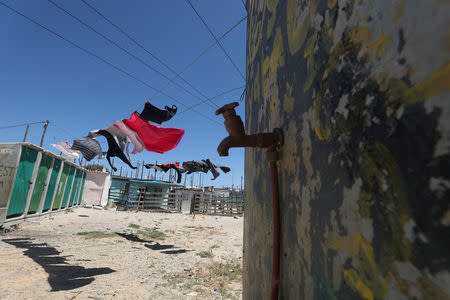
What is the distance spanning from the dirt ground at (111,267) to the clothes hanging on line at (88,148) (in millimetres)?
2798

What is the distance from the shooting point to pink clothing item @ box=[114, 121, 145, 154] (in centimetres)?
658

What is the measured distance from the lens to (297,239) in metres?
0.97

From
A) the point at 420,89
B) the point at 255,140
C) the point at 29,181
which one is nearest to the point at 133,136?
the point at 29,181

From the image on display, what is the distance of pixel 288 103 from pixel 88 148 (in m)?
9.10

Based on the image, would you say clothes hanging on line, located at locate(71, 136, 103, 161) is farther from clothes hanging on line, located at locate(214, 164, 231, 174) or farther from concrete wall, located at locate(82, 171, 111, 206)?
concrete wall, located at locate(82, 171, 111, 206)

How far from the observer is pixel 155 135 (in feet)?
22.4

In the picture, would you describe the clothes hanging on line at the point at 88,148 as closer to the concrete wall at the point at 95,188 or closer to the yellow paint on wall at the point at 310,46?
the yellow paint on wall at the point at 310,46

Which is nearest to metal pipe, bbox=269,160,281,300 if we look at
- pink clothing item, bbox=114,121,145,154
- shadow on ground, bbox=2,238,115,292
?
shadow on ground, bbox=2,238,115,292

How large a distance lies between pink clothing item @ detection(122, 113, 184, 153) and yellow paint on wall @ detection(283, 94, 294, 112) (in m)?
6.01

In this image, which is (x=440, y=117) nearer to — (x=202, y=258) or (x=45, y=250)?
(x=202, y=258)

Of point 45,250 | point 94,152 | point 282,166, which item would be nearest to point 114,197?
point 94,152

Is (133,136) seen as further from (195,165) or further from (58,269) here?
(195,165)

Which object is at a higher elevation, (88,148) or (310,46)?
(88,148)

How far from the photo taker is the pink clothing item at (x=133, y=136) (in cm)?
658
